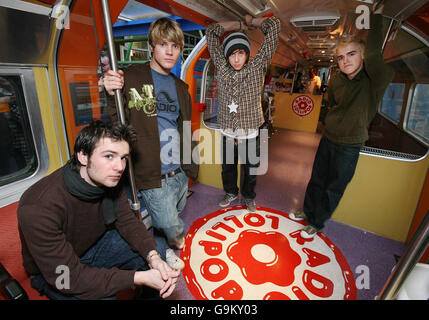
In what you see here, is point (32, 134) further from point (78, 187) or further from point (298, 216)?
point (298, 216)

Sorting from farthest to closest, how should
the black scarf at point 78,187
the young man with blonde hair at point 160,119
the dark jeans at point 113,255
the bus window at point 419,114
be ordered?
1. the bus window at point 419,114
2. the young man with blonde hair at point 160,119
3. the dark jeans at point 113,255
4. the black scarf at point 78,187

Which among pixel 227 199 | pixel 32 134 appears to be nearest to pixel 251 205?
pixel 227 199

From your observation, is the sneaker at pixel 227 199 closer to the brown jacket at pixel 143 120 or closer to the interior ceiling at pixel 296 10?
the brown jacket at pixel 143 120

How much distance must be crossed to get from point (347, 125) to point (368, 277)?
5.11 ft

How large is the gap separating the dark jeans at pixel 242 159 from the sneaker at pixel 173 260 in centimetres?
134

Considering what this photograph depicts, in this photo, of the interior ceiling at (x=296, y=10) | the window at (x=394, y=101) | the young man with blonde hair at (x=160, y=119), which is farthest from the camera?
the window at (x=394, y=101)

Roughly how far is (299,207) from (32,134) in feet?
11.0

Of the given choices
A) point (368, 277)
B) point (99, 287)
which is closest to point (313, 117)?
point (368, 277)

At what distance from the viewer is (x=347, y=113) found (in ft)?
7.25

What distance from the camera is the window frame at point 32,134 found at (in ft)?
5.03

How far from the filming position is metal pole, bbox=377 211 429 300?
2.74ft

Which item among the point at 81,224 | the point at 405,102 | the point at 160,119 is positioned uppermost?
the point at 405,102

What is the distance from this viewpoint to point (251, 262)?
2.31 m

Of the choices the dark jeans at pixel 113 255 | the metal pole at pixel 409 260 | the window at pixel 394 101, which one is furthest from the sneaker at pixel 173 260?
the window at pixel 394 101
